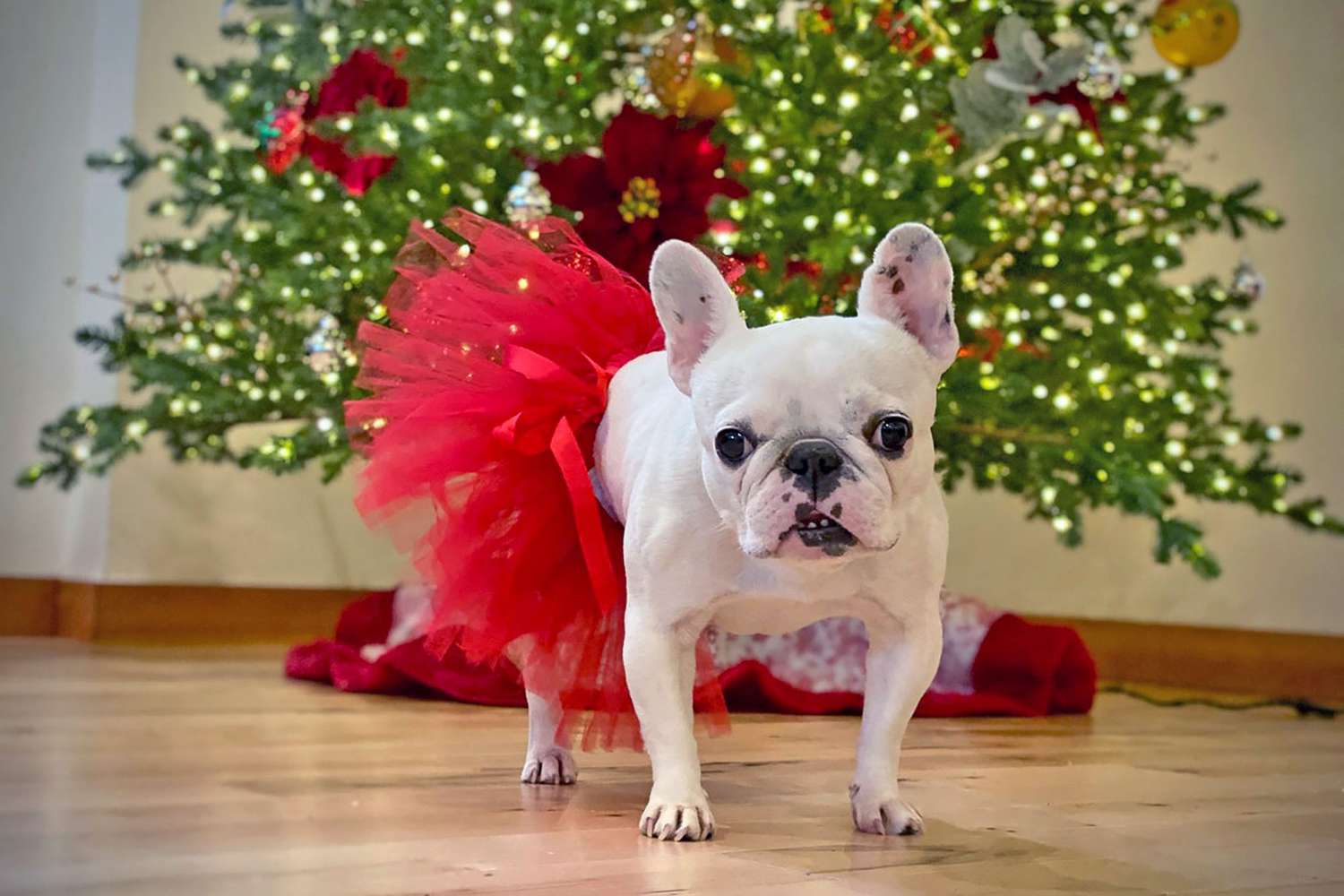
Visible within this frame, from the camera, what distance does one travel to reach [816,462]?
53.1 inches

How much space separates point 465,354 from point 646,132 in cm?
104

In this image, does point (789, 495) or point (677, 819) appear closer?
point (789, 495)

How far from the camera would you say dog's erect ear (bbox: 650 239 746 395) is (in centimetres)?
149

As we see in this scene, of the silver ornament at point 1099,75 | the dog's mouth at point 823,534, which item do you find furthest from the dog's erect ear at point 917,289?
the silver ornament at point 1099,75

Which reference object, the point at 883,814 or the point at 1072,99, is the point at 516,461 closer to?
the point at 883,814

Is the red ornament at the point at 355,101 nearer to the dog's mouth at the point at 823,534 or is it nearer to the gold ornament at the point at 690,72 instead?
the gold ornament at the point at 690,72

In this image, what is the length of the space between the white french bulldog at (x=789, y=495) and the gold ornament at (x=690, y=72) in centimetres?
165

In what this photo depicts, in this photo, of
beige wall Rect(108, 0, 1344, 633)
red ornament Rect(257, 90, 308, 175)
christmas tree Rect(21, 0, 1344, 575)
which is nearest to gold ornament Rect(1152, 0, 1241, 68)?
christmas tree Rect(21, 0, 1344, 575)

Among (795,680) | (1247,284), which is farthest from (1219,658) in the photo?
(795,680)

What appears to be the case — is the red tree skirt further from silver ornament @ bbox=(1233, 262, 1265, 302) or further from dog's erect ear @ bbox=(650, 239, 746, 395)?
dog's erect ear @ bbox=(650, 239, 746, 395)

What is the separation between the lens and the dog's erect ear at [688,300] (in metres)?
1.49

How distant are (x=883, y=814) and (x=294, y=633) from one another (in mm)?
2882

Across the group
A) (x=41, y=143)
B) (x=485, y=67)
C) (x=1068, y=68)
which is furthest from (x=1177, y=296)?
(x=41, y=143)

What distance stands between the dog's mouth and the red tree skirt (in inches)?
56.0
